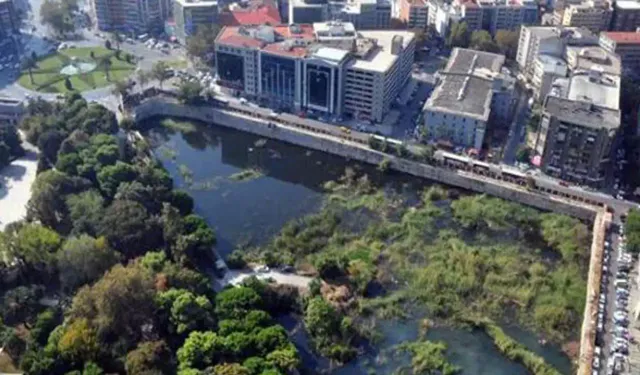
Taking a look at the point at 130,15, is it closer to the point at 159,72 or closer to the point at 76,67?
the point at 76,67

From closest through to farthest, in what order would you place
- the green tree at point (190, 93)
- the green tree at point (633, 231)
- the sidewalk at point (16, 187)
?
the green tree at point (633, 231), the sidewalk at point (16, 187), the green tree at point (190, 93)

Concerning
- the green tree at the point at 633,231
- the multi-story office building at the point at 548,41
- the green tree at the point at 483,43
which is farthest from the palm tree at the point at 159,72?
the green tree at the point at 633,231

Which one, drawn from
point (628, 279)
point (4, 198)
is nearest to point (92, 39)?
point (4, 198)

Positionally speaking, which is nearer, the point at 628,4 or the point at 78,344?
the point at 78,344

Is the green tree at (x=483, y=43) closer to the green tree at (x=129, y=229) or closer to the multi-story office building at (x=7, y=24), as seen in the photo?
the green tree at (x=129, y=229)

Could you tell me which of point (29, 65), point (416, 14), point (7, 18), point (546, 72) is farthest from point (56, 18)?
point (546, 72)
